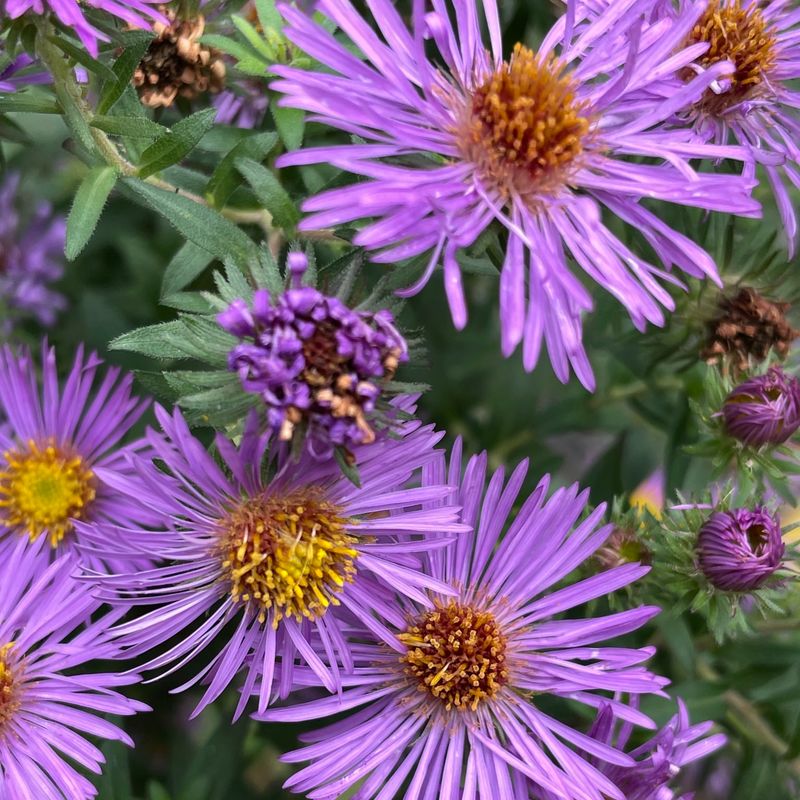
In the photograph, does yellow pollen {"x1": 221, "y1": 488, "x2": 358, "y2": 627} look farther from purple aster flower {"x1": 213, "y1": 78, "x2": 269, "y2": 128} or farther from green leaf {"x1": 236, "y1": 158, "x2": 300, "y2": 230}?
purple aster flower {"x1": 213, "y1": 78, "x2": 269, "y2": 128}

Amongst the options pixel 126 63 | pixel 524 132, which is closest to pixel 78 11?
pixel 126 63

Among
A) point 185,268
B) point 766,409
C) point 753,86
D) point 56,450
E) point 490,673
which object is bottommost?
point 490,673

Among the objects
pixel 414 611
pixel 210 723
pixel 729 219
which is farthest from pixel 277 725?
pixel 729 219

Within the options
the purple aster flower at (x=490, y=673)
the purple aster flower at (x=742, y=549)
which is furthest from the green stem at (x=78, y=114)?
the purple aster flower at (x=742, y=549)

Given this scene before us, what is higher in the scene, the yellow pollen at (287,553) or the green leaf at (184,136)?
the green leaf at (184,136)

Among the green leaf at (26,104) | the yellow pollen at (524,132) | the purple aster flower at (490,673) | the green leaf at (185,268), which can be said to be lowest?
the purple aster flower at (490,673)

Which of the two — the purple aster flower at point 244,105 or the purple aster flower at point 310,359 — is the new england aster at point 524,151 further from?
the purple aster flower at point 244,105

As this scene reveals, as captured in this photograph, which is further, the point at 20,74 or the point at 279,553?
the point at 20,74

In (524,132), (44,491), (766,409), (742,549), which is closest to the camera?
(524,132)

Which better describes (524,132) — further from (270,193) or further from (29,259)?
(29,259)
